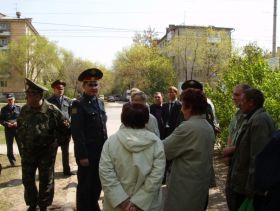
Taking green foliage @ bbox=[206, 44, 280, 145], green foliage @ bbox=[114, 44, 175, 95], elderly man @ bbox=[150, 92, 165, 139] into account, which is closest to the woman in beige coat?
green foliage @ bbox=[206, 44, 280, 145]

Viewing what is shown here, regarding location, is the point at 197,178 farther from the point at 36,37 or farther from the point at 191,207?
the point at 36,37

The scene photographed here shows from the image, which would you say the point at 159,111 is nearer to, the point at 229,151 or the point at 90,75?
the point at 90,75

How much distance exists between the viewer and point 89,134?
5.23 meters

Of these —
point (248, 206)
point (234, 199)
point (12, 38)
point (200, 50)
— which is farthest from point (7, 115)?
point (12, 38)

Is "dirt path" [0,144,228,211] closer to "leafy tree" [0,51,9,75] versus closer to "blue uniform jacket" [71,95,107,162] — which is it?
"blue uniform jacket" [71,95,107,162]

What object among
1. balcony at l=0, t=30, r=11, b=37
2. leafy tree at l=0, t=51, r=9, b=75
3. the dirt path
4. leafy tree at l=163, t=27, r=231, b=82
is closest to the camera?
the dirt path

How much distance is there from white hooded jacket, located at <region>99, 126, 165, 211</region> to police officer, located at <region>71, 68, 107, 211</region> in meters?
1.72

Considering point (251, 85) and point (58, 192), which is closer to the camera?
point (58, 192)

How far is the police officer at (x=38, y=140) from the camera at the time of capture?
5613mm

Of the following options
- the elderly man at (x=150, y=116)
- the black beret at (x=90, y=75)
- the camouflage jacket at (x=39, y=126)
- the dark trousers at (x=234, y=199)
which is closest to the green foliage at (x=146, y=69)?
the camouflage jacket at (x=39, y=126)

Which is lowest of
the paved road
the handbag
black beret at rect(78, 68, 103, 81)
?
the paved road

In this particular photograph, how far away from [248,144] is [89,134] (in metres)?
2.09

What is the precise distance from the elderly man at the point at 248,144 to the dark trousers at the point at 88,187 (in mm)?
1812

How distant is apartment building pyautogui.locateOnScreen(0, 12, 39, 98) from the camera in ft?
242
